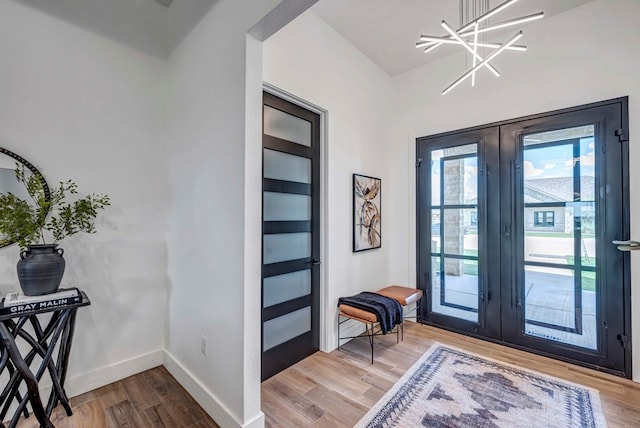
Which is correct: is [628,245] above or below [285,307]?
above

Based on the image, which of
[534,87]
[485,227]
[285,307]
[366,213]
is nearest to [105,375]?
[285,307]

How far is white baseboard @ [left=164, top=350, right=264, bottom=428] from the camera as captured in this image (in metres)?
1.69

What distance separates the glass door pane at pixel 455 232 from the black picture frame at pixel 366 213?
67cm

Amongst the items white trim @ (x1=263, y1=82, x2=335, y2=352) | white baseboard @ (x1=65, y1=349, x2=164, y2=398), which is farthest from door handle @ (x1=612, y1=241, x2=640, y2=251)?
white baseboard @ (x1=65, y1=349, x2=164, y2=398)

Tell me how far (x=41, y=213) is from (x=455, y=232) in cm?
369

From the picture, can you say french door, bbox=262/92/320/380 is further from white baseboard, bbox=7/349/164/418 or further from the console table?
the console table

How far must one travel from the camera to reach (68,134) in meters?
2.04

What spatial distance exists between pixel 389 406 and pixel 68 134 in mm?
2980

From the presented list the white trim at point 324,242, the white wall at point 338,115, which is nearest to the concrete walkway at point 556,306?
the white wall at point 338,115

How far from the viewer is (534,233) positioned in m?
2.88

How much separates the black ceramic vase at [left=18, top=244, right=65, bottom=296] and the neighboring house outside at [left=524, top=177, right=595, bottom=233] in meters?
3.90

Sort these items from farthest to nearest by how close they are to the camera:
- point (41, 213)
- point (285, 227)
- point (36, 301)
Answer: point (285, 227), point (41, 213), point (36, 301)

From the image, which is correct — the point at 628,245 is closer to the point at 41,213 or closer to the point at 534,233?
the point at 534,233

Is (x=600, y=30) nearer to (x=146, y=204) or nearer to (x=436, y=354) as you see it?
(x=436, y=354)
